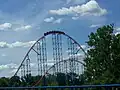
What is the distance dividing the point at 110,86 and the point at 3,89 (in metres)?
5.83

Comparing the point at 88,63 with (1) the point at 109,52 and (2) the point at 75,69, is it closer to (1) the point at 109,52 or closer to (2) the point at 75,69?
(1) the point at 109,52

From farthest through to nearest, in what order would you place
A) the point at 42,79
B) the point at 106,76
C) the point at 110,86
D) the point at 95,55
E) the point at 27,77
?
the point at 27,77 → the point at 42,79 → the point at 95,55 → the point at 106,76 → the point at 110,86

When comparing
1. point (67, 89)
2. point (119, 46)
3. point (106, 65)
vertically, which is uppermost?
point (119, 46)

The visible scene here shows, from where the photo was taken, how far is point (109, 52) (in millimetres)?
28422

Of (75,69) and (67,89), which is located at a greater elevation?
(75,69)

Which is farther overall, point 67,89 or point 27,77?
point 27,77

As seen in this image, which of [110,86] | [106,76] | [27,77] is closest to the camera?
[110,86]

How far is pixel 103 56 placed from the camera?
93.2ft

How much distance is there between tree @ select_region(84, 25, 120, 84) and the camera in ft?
92.0

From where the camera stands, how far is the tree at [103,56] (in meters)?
28.0

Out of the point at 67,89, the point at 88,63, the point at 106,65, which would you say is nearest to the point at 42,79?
the point at 88,63

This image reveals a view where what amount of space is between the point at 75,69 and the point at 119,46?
16716 millimetres

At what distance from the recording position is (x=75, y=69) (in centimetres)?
4531

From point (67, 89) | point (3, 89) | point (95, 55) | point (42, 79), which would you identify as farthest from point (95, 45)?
point (67, 89)
